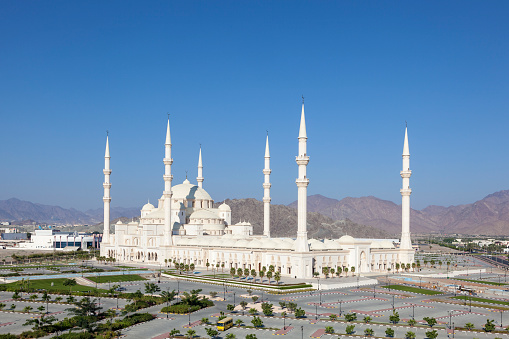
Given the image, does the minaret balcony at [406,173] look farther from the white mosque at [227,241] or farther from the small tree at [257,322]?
the small tree at [257,322]

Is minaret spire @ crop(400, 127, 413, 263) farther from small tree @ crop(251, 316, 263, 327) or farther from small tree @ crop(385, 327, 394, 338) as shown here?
small tree @ crop(251, 316, 263, 327)

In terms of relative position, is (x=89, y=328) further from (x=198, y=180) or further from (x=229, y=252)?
(x=198, y=180)

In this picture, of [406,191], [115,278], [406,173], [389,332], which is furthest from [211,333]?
[406,191]

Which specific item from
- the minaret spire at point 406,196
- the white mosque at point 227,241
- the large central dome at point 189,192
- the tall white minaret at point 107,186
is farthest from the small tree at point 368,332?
the tall white minaret at point 107,186

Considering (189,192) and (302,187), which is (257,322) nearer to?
(302,187)

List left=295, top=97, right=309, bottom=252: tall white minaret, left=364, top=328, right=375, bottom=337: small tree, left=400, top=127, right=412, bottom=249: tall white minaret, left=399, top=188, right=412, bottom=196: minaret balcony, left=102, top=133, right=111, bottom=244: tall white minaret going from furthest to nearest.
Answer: left=102, top=133, right=111, bottom=244: tall white minaret
left=399, top=188, right=412, bottom=196: minaret balcony
left=400, top=127, right=412, bottom=249: tall white minaret
left=295, top=97, right=309, bottom=252: tall white minaret
left=364, top=328, right=375, bottom=337: small tree

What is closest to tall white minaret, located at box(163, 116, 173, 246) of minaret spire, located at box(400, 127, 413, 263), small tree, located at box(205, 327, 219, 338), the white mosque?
the white mosque
